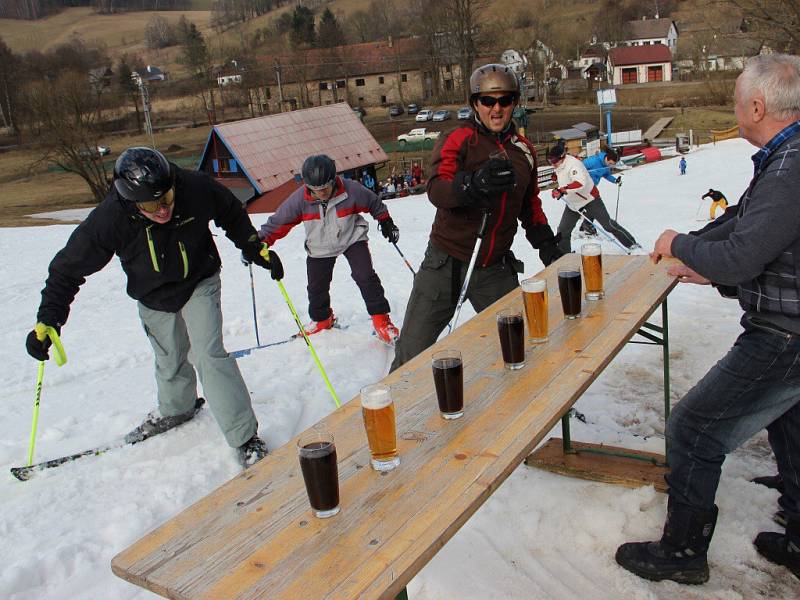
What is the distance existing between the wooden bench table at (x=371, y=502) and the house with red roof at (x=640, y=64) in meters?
76.1

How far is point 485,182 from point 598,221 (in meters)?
6.23

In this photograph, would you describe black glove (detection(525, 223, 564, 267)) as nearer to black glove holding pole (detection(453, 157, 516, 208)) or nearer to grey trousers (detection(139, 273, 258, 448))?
black glove holding pole (detection(453, 157, 516, 208))

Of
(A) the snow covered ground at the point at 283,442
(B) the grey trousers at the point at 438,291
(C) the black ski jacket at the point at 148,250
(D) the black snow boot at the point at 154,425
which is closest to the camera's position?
(A) the snow covered ground at the point at 283,442

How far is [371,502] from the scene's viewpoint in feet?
6.43

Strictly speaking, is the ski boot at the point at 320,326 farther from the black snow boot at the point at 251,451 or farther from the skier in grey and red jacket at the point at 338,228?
the black snow boot at the point at 251,451

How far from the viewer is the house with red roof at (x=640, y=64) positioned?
70688mm

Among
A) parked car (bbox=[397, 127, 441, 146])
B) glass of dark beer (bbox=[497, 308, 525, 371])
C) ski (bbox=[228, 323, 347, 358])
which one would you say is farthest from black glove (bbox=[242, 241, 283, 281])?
parked car (bbox=[397, 127, 441, 146])

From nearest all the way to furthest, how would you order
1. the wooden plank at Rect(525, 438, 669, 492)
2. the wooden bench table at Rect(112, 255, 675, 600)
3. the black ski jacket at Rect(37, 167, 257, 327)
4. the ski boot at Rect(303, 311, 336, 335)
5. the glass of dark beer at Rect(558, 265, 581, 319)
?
the wooden bench table at Rect(112, 255, 675, 600) → the glass of dark beer at Rect(558, 265, 581, 319) → the wooden plank at Rect(525, 438, 669, 492) → the black ski jacket at Rect(37, 167, 257, 327) → the ski boot at Rect(303, 311, 336, 335)

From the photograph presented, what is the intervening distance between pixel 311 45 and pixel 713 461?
291 feet

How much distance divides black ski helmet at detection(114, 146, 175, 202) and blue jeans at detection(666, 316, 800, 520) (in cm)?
273

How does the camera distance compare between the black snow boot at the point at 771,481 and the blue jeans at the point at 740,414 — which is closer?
the blue jeans at the point at 740,414

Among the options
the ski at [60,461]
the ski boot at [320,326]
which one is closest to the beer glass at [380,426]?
the ski at [60,461]

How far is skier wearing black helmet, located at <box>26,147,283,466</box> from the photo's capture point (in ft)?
12.5

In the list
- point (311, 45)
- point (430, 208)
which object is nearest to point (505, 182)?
point (430, 208)
